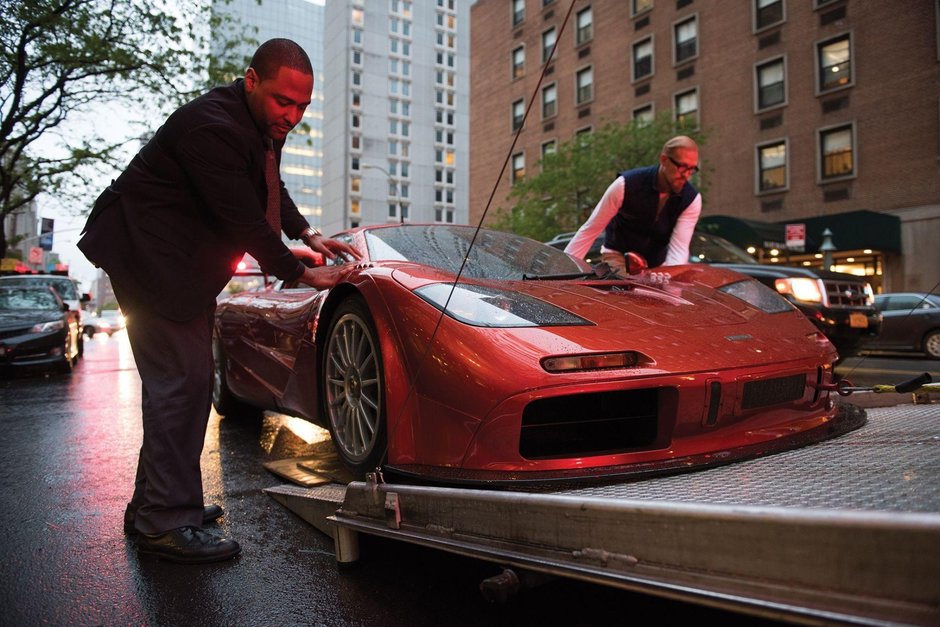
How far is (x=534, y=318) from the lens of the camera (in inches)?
89.1

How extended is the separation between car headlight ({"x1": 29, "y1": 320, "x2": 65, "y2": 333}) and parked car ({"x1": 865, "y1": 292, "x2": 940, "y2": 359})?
1019cm

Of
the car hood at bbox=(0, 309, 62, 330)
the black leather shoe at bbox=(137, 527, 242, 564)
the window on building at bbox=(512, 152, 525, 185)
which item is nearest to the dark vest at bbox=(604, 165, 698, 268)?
the black leather shoe at bbox=(137, 527, 242, 564)

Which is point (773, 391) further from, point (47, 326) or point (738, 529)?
point (47, 326)

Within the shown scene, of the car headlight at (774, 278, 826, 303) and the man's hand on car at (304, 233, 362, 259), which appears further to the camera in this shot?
→ the car headlight at (774, 278, 826, 303)

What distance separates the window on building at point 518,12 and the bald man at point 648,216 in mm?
31026

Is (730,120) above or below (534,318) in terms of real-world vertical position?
above

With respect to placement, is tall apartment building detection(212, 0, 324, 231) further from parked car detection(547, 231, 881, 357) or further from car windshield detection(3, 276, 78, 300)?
parked car detection(547, 231, 881, 357)

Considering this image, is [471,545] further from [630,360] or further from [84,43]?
[84,43]

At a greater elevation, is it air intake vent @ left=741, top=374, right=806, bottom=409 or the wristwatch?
the wristwatch

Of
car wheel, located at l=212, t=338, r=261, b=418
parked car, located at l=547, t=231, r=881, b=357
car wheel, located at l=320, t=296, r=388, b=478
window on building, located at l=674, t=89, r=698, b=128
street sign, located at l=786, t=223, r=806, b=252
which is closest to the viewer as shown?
car wheel, located at l=320, t=296, r=388, b=478

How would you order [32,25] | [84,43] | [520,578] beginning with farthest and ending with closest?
1. [84,43]
2. [32,25]
3. [520,578]

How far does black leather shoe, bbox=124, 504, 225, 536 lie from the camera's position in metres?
2.54

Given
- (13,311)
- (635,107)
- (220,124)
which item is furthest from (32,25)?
(635,107)

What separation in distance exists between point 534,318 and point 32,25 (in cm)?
1588
